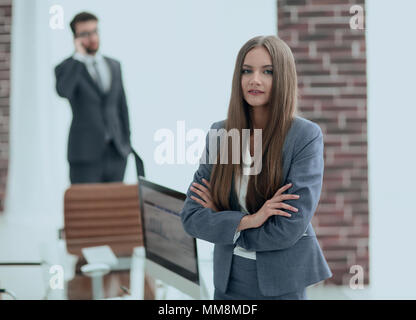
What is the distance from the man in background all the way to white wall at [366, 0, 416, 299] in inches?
49.5

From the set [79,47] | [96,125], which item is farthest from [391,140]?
[79,47]

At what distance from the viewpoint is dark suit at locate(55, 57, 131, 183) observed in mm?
2271

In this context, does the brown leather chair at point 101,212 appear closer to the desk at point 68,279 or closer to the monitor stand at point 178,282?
the desk at point 68,279

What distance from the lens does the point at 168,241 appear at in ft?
3.56

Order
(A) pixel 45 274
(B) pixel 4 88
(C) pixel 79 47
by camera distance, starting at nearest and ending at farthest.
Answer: (A) pixel 45 274 → (C) pixel 79 47 → (B) pixel 4 88

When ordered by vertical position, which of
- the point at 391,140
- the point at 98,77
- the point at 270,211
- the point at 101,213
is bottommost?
the point at 101,213

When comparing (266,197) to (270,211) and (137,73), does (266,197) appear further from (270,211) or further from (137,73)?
(137,73)

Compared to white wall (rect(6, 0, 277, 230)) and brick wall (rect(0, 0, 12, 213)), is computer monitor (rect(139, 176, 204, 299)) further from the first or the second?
brick wall (rect(0, 0, 12, 213))

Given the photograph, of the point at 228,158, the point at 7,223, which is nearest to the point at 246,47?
the point at 228,158

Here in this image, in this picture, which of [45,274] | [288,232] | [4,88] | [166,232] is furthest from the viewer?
[4,88]

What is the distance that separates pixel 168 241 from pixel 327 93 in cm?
117

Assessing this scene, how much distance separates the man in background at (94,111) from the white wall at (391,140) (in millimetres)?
1257

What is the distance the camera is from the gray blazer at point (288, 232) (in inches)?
34.9

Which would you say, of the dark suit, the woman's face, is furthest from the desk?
the dark suit
